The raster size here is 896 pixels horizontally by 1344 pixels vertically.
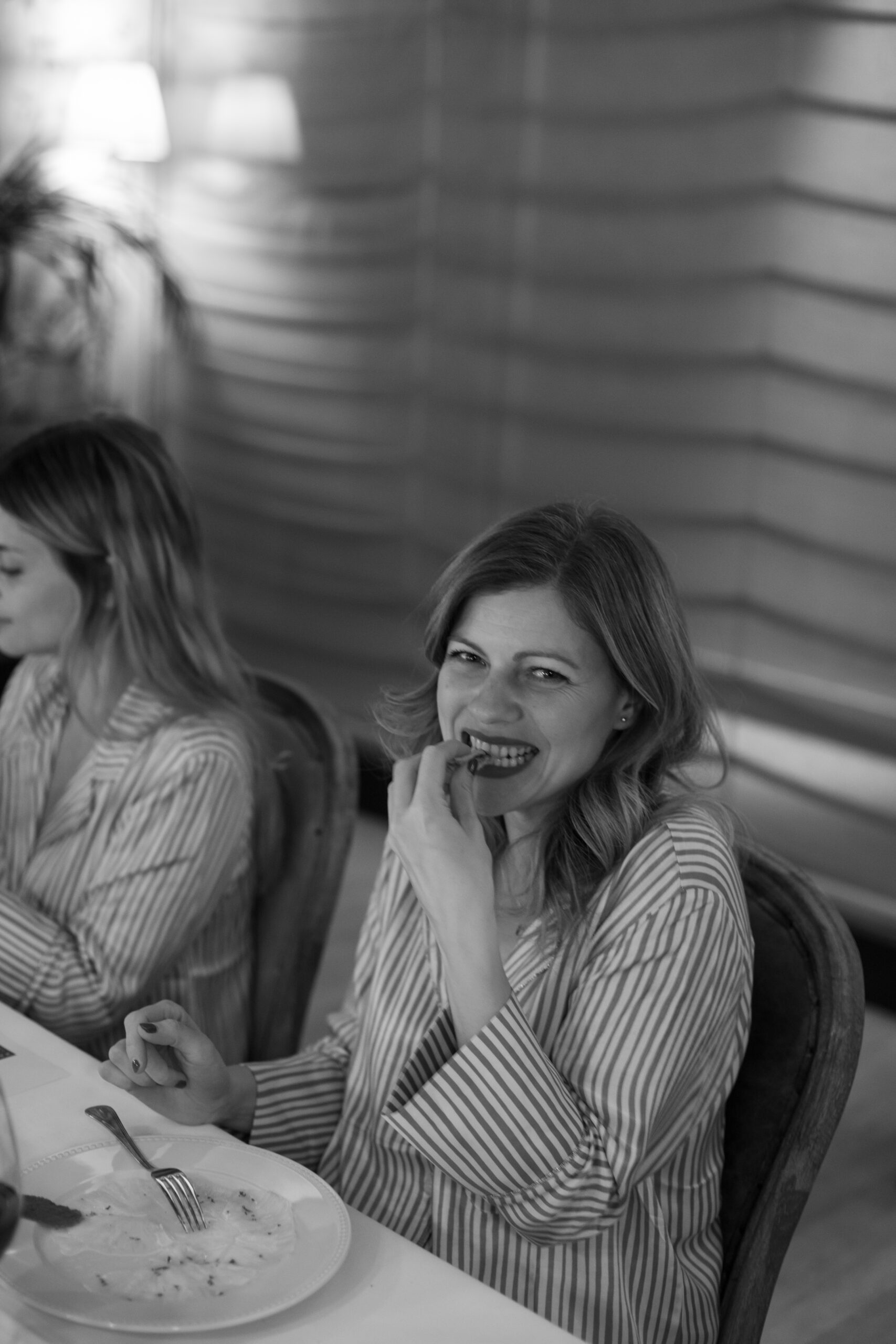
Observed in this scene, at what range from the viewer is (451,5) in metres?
4.36

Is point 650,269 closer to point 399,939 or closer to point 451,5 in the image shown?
point 451,5

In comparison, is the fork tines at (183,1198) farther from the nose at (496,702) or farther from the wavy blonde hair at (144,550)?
the wavy blonde hair at (144,550)

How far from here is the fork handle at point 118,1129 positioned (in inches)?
50.7

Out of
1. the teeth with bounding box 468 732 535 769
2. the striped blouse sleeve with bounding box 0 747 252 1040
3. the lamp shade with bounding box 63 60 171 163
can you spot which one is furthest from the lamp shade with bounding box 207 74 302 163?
the teeth with bounding box 468 732 535 769

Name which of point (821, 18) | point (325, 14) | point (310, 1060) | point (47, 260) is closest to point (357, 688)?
point (47, 260)

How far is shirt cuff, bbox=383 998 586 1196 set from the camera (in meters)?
1.31

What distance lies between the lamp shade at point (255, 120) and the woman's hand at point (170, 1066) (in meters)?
3.87

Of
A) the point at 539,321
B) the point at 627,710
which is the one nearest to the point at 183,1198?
the point at 627,710

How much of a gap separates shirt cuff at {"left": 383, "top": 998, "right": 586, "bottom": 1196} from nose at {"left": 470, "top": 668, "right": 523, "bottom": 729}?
29 cm

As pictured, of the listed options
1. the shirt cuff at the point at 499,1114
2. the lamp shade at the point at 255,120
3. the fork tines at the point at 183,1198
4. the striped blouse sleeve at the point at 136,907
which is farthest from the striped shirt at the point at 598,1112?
the lamp shade at the point at 255,120

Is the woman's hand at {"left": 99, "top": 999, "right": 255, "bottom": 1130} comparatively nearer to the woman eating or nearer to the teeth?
the woman eating

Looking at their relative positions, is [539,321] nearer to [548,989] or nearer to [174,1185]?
[548,989]

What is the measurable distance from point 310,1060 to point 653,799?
0.47 m

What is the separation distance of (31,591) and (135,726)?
23 centimetres
